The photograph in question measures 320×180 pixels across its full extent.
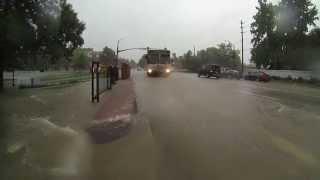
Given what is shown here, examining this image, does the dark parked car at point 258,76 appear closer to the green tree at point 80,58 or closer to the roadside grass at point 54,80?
the roadside grass at point 54,80

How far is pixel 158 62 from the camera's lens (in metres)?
60.9

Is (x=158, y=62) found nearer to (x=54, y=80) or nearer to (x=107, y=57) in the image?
(x=54, y=80)

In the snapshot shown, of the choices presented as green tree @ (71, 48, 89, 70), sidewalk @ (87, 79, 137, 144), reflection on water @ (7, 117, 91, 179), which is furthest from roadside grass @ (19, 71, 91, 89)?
green tree @ (71, 48, 89, 70)

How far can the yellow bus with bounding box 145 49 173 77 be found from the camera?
60.2m

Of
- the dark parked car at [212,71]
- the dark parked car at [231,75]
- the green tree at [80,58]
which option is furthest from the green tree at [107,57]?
the dark parked car at [231,75]

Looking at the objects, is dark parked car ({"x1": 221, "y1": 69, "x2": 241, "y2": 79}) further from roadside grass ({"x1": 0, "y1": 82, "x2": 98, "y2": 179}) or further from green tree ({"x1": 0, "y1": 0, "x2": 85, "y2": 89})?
roadside grass ({"x1": 0, "y1": 82, "x2": 98, "y2": 179})

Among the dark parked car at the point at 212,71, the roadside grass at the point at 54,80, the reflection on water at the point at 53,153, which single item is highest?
the dark parked car at the point at 212,71

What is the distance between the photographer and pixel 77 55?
5566 inches

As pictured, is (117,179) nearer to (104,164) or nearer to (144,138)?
(104,164)

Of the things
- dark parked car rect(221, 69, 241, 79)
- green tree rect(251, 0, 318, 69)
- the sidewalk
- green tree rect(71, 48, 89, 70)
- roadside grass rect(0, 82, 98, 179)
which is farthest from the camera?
green tree rect(71, 48, 89, 70)

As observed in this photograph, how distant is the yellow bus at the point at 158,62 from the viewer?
60.2m

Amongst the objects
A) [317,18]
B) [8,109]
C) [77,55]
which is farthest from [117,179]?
[77,55]

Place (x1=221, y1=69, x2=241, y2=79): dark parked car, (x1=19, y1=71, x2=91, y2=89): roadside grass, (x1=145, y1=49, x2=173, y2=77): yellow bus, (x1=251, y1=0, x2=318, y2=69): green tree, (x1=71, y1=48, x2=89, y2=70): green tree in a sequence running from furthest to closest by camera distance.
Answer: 1. (x1=71, y1=48, x2=89, y2=70): green tree
2. (x1=251, y1=0, x2=318, y2=69): green tree
3. (x1=221, y1=69, x2=241, y2=79): dark parked car
4. (x1=145, y1=49, x2=173, y2=77): yellow bus
5. (x1=19, y1=71, x2=91, y2=89): roadside grass

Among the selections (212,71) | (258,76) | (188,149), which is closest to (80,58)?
(212,71)
